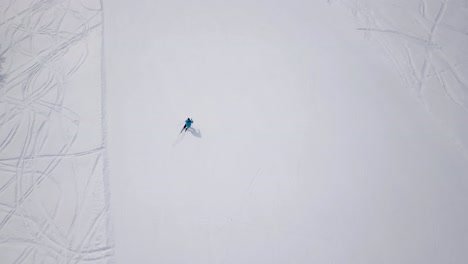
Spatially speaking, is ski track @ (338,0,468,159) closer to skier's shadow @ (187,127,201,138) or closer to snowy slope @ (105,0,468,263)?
snowy slope @ (105,0,468,263)

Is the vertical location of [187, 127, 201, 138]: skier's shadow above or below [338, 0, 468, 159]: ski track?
below

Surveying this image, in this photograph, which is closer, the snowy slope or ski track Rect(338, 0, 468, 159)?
the snowy slope

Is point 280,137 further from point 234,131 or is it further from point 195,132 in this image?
point 195,132

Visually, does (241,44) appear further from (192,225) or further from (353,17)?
(192,225)

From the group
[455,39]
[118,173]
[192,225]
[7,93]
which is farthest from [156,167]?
[455,39]

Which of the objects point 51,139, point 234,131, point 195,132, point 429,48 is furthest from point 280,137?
point 51,139

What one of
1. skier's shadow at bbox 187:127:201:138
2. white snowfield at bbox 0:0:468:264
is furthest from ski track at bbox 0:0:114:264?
skier's shadow at bbox 187:127:201:138
